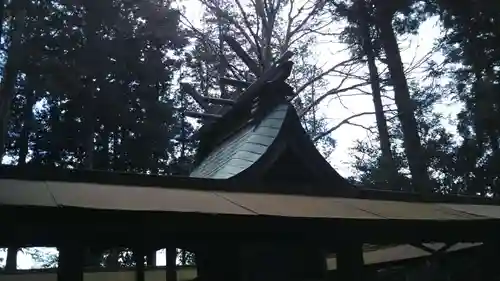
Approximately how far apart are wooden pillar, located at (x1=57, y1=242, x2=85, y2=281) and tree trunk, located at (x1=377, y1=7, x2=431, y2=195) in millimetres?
6793

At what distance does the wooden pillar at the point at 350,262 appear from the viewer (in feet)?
12.2

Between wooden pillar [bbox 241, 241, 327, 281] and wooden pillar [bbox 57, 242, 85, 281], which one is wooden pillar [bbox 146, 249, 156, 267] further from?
wooden pillar [bbox 241, 241, 327, 281]

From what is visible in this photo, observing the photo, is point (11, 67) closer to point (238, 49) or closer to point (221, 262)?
point (238, 49)

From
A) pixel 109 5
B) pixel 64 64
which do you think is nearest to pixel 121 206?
pixel 64 64

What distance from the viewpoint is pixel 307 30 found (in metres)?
14.3

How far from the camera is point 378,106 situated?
11875 millimetres

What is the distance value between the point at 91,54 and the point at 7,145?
2.68 meters

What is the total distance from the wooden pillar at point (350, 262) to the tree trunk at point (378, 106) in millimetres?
6166

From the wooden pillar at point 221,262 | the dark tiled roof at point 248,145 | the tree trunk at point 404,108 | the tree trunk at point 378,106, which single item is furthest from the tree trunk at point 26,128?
the wooden pillar at point 221,262

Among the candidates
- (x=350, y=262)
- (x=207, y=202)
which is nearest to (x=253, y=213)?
(x=207, y=202)

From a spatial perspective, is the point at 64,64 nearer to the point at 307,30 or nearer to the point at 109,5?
the point at 109,5

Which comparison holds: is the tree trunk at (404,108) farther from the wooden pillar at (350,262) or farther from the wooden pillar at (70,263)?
the wooden pillar at (70,263)

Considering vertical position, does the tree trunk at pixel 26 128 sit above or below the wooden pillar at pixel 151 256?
above

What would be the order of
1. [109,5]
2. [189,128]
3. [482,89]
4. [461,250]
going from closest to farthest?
[461,250], [482,89], [109,5], [189,128]
